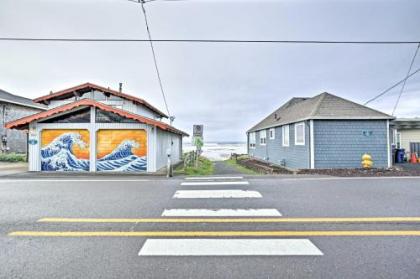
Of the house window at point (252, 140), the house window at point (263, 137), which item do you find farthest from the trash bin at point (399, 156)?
the house window at point (252, 140)

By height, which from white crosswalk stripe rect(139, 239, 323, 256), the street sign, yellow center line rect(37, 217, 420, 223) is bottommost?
white crosswalk stripe rect(139, 239, 323, 256)

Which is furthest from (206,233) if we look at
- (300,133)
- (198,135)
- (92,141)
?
(198,135)

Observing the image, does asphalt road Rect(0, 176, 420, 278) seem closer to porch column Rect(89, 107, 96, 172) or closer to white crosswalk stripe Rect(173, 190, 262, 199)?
white crosswalk stripe Rect(173, 190, 262, 199)

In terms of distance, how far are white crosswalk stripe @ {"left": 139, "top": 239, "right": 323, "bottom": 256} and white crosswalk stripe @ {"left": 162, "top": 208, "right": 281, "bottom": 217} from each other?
1.13m

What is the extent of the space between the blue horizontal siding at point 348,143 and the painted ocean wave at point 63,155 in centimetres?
1285

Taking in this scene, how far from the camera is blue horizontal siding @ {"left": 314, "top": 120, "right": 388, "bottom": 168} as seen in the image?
12.4 m

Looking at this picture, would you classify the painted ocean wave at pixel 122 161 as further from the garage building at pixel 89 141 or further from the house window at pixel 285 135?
the house window at pixel 285 135

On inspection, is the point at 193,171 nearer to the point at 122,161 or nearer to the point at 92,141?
the point at 122,161

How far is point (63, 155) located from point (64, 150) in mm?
263

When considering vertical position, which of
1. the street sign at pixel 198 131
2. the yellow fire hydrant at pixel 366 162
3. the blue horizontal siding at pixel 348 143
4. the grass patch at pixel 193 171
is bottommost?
the grass patch at pixel 193 171

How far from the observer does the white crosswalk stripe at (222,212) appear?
4.43 metres

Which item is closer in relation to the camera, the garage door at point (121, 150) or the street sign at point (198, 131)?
the garage door at point (121, 150)

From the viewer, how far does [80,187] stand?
23.7ft

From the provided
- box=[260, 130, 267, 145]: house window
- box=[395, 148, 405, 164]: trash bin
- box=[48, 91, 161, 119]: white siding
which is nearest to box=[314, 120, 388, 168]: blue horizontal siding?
box=[395, 148, 405, 164]: trash bin
